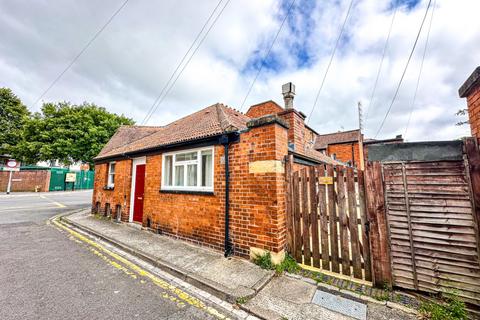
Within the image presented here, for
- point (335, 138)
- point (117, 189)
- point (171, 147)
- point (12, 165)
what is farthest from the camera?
point (335, 138)

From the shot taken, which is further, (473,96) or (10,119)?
(10,119)

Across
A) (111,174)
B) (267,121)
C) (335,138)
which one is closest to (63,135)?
(111,174)

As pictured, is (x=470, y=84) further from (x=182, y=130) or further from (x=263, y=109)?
(x=263, y=109)

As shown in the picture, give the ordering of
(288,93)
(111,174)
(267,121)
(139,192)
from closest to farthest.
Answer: (267,121) → (139,192) → (288,93) → (111,174)

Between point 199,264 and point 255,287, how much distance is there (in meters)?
1.44

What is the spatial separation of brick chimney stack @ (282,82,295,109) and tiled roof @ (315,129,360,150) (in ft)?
60.1

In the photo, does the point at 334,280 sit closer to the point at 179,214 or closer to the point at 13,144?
the point at 179,214

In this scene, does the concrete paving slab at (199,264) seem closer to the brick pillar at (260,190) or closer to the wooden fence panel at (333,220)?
the brick pillar at (260,190)

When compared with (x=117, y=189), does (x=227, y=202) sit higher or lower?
lower

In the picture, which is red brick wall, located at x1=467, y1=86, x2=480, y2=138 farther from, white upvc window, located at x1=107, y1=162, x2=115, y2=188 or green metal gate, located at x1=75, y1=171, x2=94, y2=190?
green metal gate, located at x1=75, y1=171, x2=94, y2=190

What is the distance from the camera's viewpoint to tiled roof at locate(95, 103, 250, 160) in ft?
18.2

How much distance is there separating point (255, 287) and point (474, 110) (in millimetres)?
4543

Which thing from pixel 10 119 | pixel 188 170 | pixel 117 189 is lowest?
pixel 117 189

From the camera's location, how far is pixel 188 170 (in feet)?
19.7
